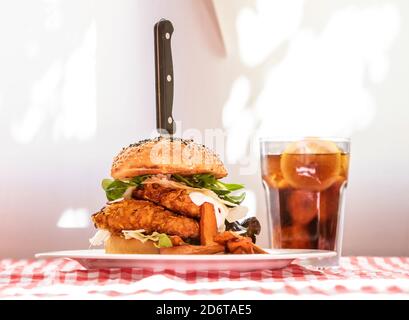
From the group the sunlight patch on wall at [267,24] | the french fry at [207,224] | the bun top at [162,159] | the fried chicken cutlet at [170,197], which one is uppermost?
the sunlight patch on wall at [267,24]

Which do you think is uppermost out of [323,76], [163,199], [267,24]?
[267,24]

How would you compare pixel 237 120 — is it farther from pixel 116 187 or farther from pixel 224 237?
pixel 224 237

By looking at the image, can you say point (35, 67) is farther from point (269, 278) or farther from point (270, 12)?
point (269, 278)

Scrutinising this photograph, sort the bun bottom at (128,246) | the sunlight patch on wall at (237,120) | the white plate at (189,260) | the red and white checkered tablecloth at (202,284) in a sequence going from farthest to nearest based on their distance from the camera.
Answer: the sunlight patch on wall at (237,120), the bun bottom at (128,246), the white plate at (189,260), the red and white checkered tablecloth at (202,284)

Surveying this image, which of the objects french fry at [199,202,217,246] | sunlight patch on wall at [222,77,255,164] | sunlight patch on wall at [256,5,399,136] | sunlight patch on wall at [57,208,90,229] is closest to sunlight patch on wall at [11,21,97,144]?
Result: sunlight patch on wall at [57,208,90,229]

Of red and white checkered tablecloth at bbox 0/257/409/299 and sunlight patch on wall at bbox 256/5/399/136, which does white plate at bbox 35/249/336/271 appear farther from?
sunlight patch on wall at bbox 256/5/399/136

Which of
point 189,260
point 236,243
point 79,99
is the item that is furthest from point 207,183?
point 79,99

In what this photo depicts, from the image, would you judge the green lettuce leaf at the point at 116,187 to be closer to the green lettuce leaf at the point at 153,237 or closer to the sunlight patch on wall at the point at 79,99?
the green lettuce leaf at the point at 153,237

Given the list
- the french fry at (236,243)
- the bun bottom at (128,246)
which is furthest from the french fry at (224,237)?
the bun bottom at (128,246)
